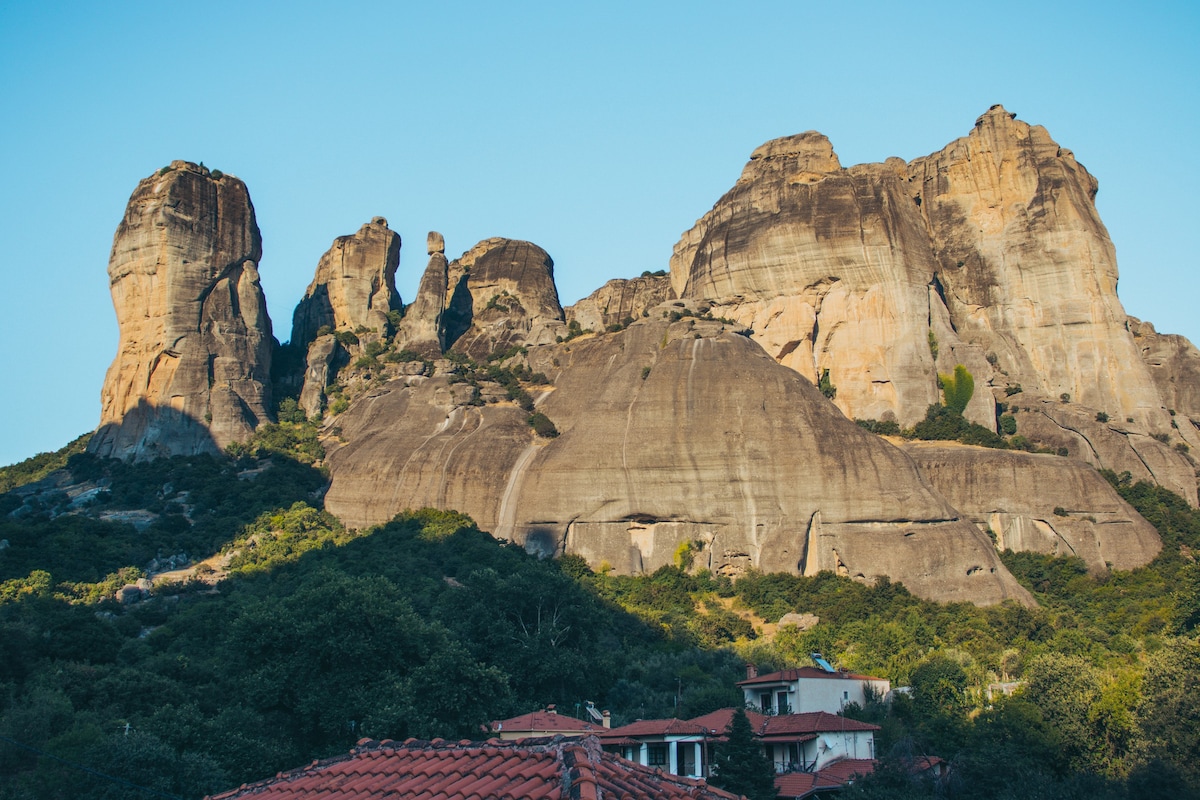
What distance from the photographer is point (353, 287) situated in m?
91.2

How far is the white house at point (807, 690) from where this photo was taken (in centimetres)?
3928

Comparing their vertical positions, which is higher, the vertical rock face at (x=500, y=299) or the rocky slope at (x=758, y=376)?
the vertical rock face at (x=500, y=299)

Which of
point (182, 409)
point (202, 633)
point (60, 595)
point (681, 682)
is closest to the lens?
point (681, 682)

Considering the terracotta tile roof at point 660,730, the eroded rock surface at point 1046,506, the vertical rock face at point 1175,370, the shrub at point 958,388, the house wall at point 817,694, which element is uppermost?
the vertical rock face at point 1175,370

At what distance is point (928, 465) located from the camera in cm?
6700

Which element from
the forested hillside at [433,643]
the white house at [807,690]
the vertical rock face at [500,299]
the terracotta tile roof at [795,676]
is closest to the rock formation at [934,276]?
the forested hillside at [433,643]

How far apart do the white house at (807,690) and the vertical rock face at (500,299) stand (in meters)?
50.6

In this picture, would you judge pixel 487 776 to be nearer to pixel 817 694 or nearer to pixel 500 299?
pixel 817 694

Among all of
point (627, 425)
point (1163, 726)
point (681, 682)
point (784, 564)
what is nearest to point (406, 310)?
point (627, 425)

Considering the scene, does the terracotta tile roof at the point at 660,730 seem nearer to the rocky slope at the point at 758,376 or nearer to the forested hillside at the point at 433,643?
the forested hillside at the point at 433,643

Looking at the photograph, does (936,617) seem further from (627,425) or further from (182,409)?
(182,409)

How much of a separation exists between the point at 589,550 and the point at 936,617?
18.5m

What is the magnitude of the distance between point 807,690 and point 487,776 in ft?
95.2

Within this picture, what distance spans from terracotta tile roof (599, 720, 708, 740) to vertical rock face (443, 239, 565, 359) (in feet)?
183
